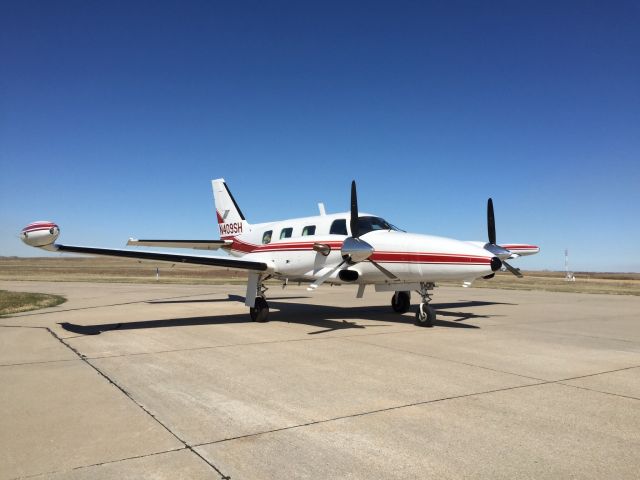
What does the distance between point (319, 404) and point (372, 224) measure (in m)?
7.82

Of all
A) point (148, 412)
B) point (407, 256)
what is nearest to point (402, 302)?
point (407, 256)

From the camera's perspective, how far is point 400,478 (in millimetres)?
3682

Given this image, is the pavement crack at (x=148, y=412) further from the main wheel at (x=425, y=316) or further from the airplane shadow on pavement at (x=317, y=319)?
the main wheel at (x=425, y=316)

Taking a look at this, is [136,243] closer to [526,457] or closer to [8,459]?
[8,459]

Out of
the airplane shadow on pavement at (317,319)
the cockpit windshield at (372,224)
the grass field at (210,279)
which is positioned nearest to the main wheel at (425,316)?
the airplane shadow on pavement at (317,319)

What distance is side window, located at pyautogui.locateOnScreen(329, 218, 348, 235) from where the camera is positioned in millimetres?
13034

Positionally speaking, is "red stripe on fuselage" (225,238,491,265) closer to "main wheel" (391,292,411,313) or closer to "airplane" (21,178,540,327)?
"airplane" (21,178,540,327)

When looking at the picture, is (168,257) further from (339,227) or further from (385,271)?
(385,271)

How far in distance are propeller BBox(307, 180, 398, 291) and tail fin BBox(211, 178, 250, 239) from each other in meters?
6.69

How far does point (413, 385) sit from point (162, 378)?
3643 mm

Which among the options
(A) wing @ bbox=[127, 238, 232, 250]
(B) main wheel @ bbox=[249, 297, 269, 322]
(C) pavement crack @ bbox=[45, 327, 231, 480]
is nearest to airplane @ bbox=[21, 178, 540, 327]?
(B) main wheel @ bbox=[249, 297, 269, 322]

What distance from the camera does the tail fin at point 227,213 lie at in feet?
61.1

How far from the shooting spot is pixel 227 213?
63.5 ft

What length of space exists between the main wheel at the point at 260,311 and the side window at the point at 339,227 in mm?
2926
